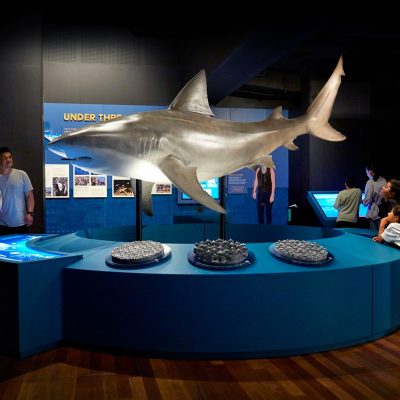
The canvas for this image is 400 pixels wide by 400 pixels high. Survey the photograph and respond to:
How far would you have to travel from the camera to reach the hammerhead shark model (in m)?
2.83

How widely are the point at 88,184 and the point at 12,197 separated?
2.76 m

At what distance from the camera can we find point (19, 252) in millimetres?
3143

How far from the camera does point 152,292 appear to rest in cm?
273

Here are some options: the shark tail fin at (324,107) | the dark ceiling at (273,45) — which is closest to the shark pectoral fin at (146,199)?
the shark tail fin at (324,107)

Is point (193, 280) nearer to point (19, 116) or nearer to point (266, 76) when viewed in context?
point (19, 116)

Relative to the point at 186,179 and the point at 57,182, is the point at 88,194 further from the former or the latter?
the point at 186,179

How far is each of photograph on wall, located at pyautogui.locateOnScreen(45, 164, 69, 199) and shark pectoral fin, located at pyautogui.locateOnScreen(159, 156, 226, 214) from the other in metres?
4.58

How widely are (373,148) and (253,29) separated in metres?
5.24

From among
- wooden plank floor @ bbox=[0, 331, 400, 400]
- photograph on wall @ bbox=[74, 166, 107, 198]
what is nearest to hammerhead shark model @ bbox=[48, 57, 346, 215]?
wooden plank floor @ bbox=[0, 331, 400, 400]

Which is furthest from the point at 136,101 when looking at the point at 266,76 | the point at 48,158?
the point at 266,76

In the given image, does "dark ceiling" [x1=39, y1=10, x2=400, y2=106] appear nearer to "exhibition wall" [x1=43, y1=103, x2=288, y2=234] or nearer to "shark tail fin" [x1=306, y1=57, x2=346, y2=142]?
"shark tail fin" [x1=306, y1=57, x2=346, y2=142]

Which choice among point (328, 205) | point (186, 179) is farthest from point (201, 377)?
point (328, 205)

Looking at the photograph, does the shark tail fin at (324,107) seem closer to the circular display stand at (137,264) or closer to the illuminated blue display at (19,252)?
the circular display stand at (137,264)

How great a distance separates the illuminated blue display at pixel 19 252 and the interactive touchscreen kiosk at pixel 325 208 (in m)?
4.96
